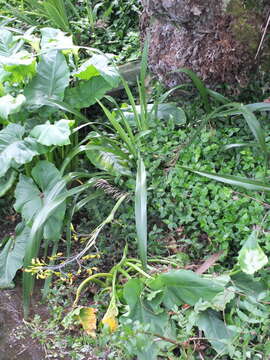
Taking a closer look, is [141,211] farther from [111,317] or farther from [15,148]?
[15,148]

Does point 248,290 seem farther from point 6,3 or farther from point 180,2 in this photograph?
point 6,3

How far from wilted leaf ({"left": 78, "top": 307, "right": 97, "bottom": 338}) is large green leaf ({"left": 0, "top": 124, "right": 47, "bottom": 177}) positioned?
80 cm

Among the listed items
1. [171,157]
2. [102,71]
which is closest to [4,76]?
[102,71]

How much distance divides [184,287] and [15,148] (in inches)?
44.2

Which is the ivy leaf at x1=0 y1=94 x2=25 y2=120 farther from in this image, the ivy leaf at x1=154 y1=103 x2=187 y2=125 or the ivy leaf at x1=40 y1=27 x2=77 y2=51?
the ivy leaf at x1=154 y1=103 x2=187 y2=125

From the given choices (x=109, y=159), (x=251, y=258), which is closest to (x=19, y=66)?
(x=109, y=159)

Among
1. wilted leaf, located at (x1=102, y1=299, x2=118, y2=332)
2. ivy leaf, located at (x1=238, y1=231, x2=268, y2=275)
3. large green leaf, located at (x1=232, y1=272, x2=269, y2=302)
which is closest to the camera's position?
ivy leaf, located at (x1=238, y1=231, x2=268, y2=275)

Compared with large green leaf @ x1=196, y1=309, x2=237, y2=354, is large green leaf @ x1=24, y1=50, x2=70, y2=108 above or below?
above

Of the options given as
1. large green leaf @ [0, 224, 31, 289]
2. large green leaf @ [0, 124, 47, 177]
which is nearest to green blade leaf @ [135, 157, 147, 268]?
large green leaf @ [0, 124, 47, 177]

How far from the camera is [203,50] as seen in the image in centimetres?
263

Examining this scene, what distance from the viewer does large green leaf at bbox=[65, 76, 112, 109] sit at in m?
2.74

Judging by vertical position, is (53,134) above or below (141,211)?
above

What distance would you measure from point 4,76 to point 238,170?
4.40 ft

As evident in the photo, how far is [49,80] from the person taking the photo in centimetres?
267
